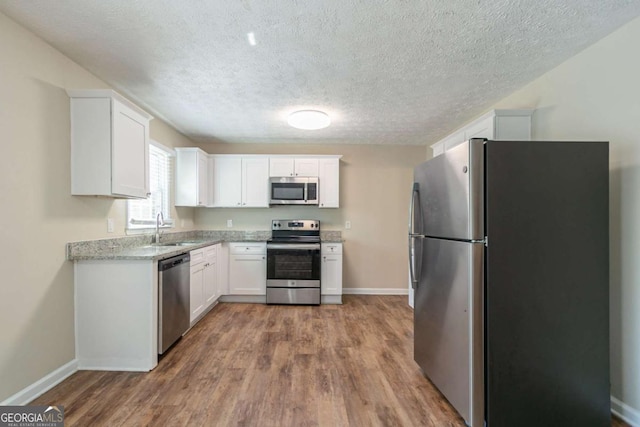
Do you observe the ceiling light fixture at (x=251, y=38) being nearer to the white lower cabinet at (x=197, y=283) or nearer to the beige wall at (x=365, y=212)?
the white lower cabinet at (x=197, y=283)

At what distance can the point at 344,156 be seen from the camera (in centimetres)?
467

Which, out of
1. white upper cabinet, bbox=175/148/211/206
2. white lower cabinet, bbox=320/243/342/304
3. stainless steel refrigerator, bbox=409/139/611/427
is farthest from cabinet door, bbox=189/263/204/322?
stainless steel refrigerator, bbox=409/139/611/427

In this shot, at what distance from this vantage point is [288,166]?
4.36m

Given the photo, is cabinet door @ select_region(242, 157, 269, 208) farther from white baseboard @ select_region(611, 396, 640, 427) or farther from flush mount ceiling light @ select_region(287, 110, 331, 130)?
white baseboard @ select_region(611, 396, 640, 427)

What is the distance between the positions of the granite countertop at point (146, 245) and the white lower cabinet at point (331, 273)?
0.13m

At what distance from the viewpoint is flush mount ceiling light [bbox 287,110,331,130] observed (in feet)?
9.78

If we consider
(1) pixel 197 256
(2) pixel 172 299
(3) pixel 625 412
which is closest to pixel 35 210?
(2) pixel 172 299

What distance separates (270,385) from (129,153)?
222 cm

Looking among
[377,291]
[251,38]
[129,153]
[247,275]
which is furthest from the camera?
[377,291]

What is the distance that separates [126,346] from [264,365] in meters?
1.12

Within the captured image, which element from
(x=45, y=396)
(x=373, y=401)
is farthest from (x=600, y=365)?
(x=45, y=396)

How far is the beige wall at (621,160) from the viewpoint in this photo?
5.72 feet

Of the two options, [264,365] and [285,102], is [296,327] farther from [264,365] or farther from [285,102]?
[285,102]

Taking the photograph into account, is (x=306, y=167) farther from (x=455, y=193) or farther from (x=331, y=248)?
(x=455, y=193)
